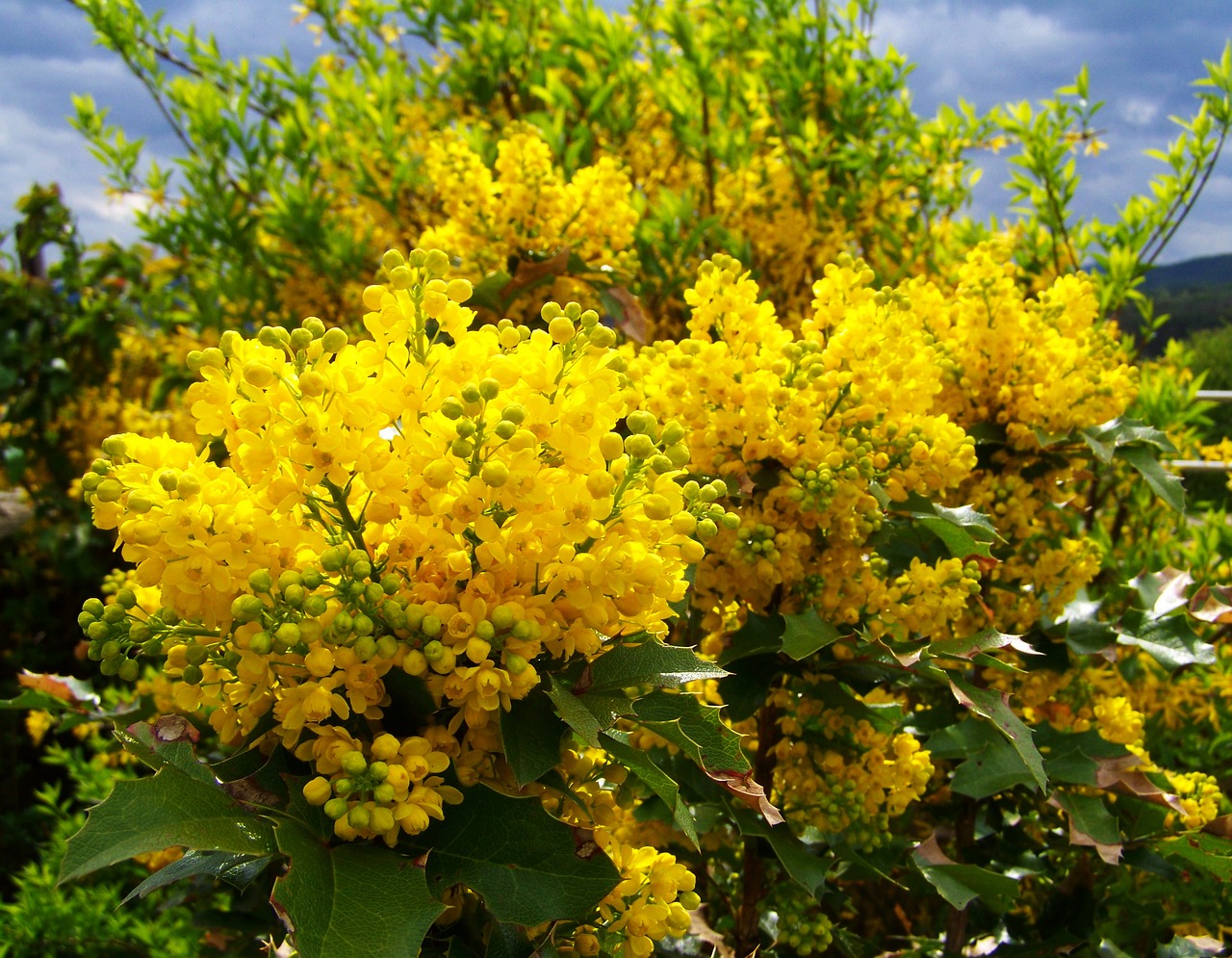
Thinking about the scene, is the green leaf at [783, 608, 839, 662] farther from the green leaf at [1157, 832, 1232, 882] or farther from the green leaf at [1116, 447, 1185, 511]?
the green leaf at [1116, 447, 1185, 511]

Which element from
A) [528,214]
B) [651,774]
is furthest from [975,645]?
[528,214]

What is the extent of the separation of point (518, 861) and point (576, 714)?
0.16m

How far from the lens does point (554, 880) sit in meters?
0.88

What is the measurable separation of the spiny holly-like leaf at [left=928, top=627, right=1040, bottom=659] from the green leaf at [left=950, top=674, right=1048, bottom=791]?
0.04 m

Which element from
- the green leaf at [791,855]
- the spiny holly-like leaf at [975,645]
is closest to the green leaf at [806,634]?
the spiny holly-like leaf at [975,645]

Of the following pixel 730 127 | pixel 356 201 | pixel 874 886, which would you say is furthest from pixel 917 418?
pixel 356 201

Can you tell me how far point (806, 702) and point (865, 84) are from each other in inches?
89.2

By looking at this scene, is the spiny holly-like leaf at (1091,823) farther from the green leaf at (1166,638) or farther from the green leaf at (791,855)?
the green leaf at (791,855)

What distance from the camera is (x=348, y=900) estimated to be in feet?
2.58

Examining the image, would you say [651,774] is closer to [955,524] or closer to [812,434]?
[812,434]

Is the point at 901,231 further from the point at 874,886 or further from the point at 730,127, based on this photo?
the point at 874,886

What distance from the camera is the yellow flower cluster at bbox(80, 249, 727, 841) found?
0.85 metres

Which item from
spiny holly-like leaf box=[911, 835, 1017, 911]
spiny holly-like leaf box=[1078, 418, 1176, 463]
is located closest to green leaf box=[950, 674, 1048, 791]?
spiny holly-like leaf box=[911, 835, 1017, 911]

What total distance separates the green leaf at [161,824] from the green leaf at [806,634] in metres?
0.71
